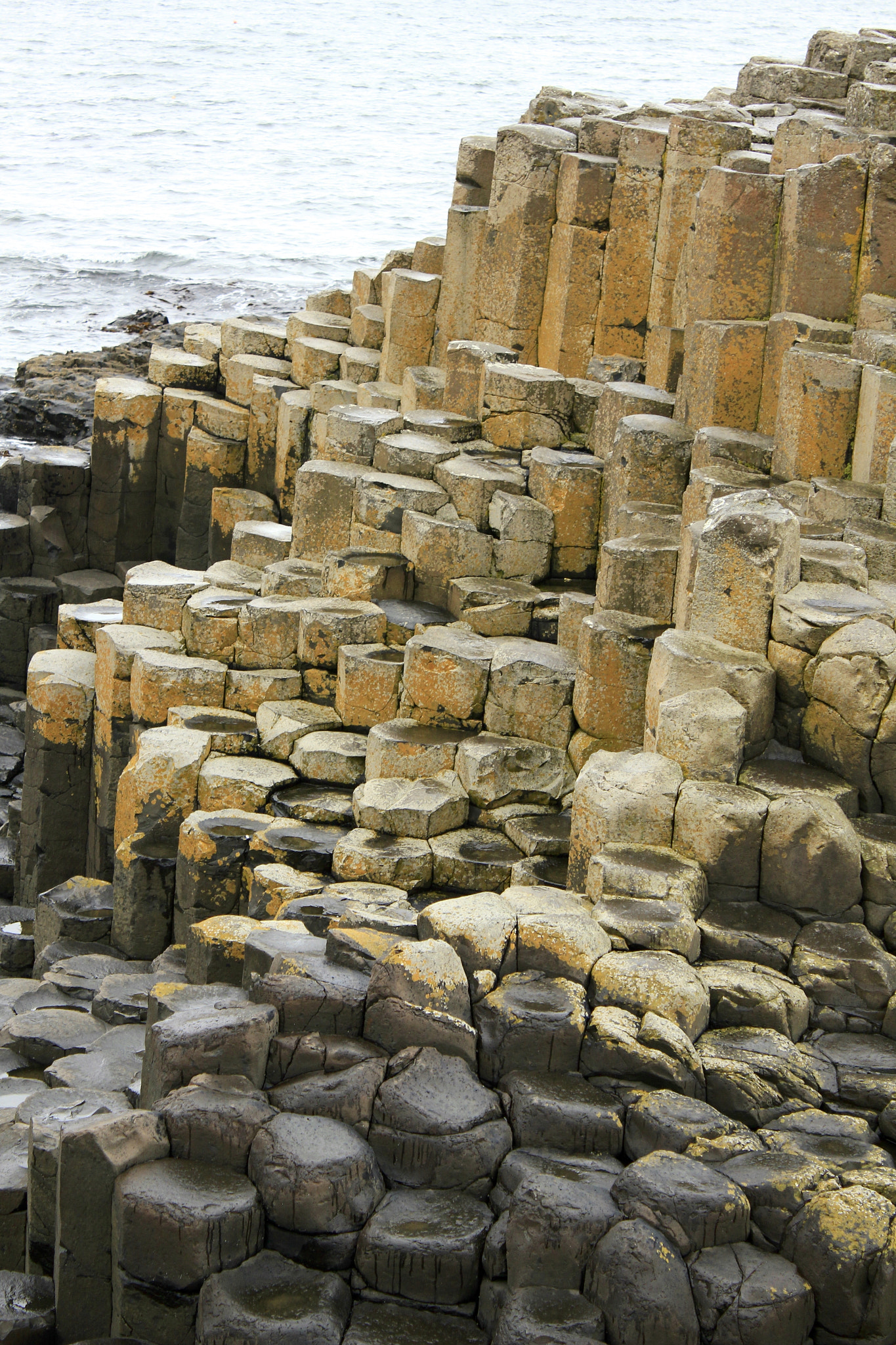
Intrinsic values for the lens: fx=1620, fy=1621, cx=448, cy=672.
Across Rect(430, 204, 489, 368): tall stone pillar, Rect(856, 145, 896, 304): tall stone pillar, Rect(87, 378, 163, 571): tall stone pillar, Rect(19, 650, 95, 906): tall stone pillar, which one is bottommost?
Result: Rect(19, 650, 95, 906): tall stone pillar

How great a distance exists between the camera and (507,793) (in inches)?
475

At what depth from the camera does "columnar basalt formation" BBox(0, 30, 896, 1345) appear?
7.07 meters

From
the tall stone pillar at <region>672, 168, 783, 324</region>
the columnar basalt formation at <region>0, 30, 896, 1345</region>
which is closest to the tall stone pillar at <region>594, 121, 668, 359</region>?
the columnar basalt formation at <region>0, 30, 896, 1345</region>


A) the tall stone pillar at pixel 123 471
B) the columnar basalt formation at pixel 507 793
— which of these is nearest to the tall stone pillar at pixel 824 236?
the columnar basalt formation at pixel 507 793

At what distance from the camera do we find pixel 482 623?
13.5 meters

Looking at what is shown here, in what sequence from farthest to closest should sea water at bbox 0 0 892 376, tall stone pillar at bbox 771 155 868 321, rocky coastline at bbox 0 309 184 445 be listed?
sea water at bbox 0 0 892 376, rocky coastline at bbox 0 309 184 445, tall stone pillar at bbox 771 155 868 321

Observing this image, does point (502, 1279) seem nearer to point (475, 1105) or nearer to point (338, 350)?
point (475, 1105)

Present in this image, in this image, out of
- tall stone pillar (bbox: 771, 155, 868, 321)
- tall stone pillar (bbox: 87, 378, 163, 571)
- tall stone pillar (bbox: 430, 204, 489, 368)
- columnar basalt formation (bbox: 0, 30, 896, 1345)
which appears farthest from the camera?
tall stone pillar (bbox: 87, 378, 163, 571)

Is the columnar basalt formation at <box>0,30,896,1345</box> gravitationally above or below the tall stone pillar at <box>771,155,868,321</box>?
below

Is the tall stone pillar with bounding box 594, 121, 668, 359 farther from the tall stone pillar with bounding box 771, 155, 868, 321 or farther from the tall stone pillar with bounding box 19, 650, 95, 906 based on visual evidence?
the tall stone pillar with bounding box 19, 650, 95, 906

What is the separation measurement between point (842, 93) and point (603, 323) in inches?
189

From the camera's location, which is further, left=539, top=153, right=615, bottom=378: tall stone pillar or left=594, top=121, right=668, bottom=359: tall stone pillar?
left=539, top=153, right=615, bottom=378: tall stone pillar

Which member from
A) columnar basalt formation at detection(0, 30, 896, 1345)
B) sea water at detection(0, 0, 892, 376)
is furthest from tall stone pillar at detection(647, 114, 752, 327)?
sea water at detection(0, 0, 892, 376)

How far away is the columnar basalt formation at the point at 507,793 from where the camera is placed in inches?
279
